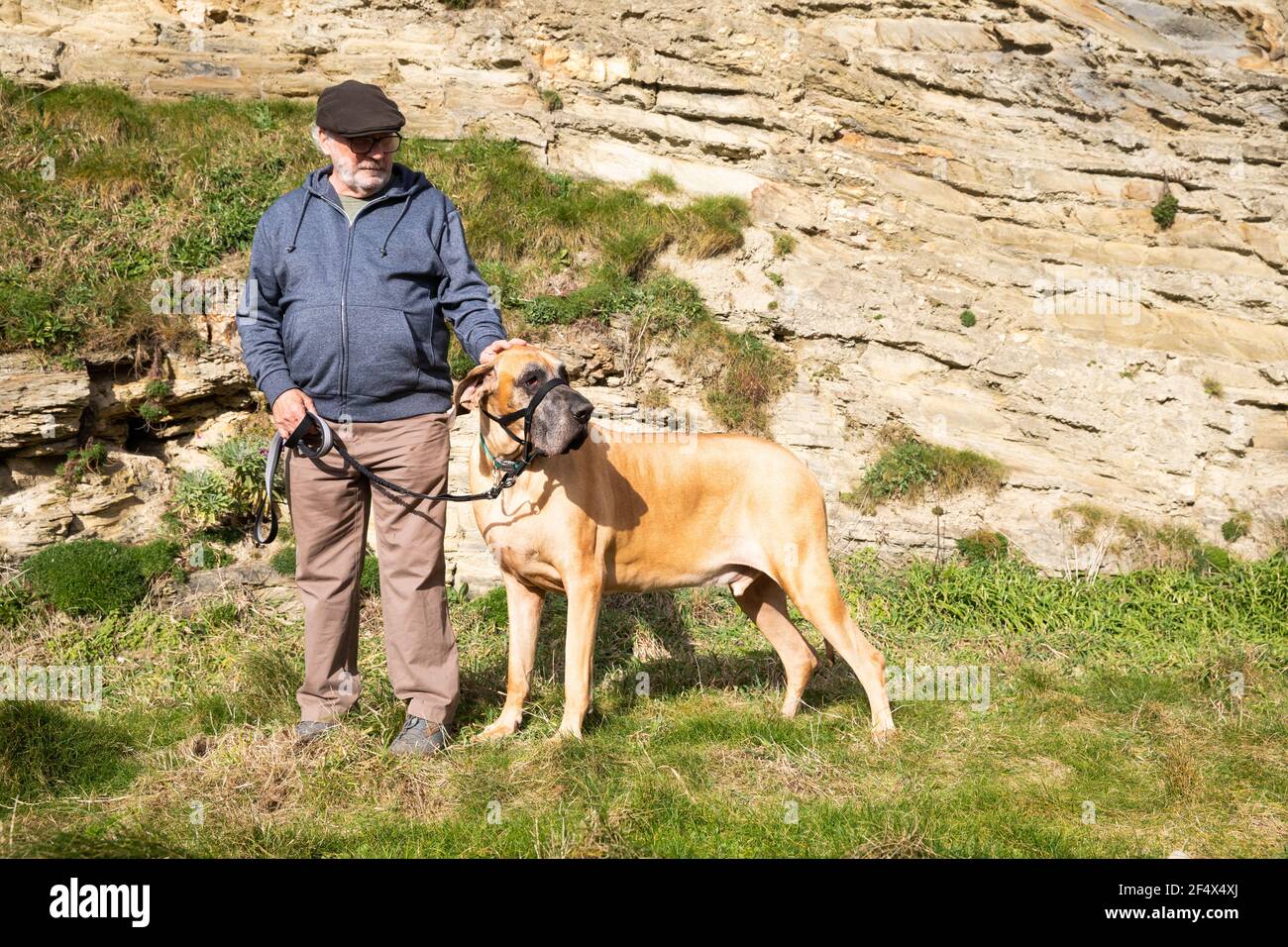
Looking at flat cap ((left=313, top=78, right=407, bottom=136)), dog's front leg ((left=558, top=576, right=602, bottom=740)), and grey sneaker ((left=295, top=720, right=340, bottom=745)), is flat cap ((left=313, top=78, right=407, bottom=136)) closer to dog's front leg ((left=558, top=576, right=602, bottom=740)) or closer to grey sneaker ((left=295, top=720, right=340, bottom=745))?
dog's front leg ((left=558, top=576, right=602, bottom=740))

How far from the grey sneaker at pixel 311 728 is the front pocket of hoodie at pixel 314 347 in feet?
5.28

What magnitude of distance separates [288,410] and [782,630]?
3.02 metres

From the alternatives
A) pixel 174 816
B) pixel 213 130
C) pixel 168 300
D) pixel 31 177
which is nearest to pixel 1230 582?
pixel 174 816

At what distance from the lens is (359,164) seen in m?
4.70

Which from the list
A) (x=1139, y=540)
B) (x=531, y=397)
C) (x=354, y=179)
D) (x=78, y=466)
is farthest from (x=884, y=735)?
(x=78, y=466)

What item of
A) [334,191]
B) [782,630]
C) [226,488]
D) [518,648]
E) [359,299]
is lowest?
[226,488]

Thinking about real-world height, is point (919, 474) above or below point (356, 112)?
below

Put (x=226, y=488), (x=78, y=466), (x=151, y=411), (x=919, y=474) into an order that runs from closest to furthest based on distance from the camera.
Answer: (x=78, y=466)
(x=226, y=488)
(x=151, y=411)
(x=919, y=474)

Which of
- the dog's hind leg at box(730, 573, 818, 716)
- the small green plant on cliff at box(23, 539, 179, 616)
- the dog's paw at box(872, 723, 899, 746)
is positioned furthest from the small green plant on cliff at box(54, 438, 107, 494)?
the dog's paw at box(872, 723, 899, 746)

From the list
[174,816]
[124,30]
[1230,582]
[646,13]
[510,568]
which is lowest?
[1230,582]

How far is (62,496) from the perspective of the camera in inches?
298

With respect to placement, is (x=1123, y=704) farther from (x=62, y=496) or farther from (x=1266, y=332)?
(x=62, y=496)

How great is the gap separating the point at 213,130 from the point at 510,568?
6.97 m

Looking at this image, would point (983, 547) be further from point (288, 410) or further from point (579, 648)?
point (288, 410)
